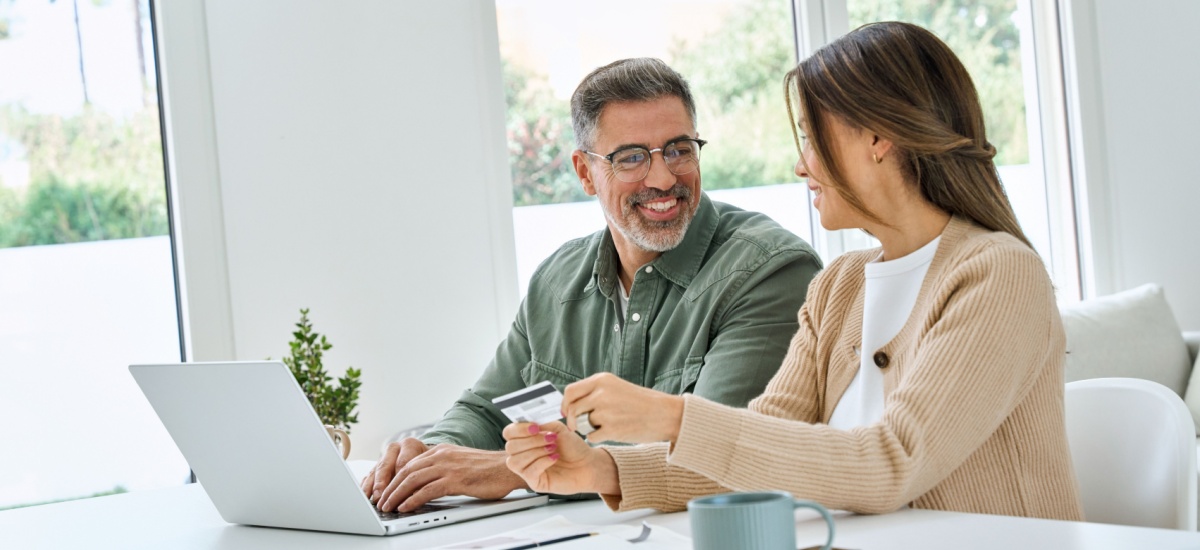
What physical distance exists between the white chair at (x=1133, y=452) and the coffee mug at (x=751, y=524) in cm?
73

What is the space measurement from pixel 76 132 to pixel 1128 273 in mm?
3764

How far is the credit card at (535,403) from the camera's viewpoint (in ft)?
3.79

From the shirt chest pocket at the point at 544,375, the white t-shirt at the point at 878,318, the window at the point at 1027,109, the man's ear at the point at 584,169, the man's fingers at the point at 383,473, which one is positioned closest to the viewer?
the white t-shirt at the point at 878,318

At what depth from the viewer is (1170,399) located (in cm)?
137

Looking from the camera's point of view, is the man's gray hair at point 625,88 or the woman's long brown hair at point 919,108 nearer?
the woman's long brown hair at point 919,108

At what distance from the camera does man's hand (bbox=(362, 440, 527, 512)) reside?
1.51 meters

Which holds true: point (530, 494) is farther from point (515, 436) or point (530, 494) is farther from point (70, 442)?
point (70, 442)

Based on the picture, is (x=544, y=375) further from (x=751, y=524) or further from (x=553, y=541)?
(x=751, y=524)

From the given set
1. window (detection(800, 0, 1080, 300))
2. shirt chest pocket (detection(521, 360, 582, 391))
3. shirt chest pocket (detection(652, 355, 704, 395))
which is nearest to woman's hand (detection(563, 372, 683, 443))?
shirt chest pocket (detection(652, 355, 704, 395))

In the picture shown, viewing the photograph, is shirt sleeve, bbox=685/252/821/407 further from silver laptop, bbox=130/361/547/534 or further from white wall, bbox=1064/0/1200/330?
white wall, bbox=1064/0/1200/330

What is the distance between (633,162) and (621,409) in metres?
0.99

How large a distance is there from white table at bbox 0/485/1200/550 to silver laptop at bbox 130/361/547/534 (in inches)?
1.0

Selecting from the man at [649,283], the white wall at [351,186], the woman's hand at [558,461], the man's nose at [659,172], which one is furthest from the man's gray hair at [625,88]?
the white wall at [351,186]

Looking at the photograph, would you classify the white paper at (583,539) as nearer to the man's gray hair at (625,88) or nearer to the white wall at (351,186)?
the man's gray hair at (625,88)
